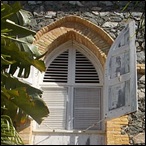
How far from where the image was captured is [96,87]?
20.6 feet

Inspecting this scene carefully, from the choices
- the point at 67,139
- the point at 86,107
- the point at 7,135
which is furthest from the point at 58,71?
A: the point at 7,135

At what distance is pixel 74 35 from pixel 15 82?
3037 millimetres

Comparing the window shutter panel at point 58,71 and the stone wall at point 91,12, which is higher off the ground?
the stone wall at point 91,12

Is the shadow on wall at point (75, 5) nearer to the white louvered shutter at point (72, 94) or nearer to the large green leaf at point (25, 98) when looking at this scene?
the white louvered shutter at point (72, 94)

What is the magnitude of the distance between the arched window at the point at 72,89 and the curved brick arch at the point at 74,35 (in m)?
0.14

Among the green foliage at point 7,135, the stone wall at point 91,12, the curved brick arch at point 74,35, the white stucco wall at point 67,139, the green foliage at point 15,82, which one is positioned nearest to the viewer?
the green foliage at point 7,135

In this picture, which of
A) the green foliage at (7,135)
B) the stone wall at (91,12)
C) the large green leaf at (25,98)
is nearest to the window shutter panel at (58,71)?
the stone wall at (91,12)

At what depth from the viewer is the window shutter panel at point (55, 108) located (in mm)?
5880

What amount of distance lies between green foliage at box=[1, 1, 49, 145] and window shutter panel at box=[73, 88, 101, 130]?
1780mm

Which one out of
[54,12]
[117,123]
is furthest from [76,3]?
[117,123]

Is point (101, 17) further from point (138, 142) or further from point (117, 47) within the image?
point (138, 142)

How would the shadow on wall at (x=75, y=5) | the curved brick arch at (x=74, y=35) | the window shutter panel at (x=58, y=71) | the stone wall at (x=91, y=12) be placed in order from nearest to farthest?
the window shutter panel at (x=58, y=71) → the curved brick arch at (x=74, y=35) → the stone wall at (x=91, y=12) → the shadow on wall at (x=75, y=5)

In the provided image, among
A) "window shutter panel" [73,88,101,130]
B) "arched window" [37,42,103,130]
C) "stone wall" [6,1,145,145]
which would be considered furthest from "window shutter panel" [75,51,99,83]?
"stone wall" [6,1,145,145]

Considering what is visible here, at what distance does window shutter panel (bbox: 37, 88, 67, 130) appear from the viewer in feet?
19.3
